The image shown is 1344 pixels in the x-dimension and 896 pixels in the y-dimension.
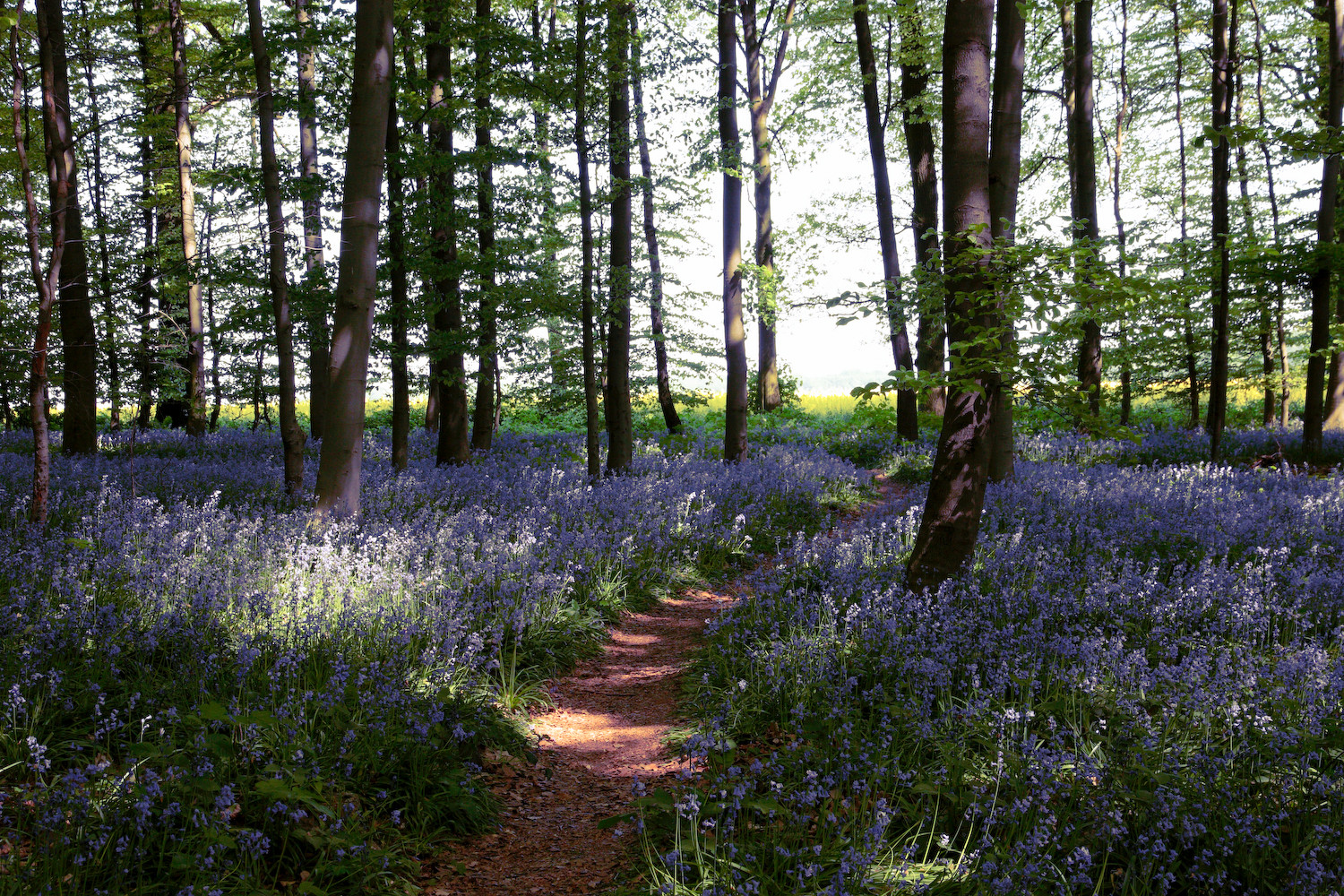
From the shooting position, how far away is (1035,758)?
3480 mm

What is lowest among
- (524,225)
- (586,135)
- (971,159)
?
(971,159)

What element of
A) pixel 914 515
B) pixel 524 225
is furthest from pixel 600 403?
pixel 914 515

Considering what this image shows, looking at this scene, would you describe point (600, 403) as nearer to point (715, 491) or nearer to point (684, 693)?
point (715, 491)

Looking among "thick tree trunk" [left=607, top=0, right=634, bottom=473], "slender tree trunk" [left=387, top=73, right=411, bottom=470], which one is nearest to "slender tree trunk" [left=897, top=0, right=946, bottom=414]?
"thick tree trunk" [left=607, top=0, right=634, bottom=473]

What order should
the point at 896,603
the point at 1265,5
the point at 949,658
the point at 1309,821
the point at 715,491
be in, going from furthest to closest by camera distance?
the point at 1265,5 → the point at 715,491 → the point at 896,603 → the point at 949,658 → the point at 1309,821

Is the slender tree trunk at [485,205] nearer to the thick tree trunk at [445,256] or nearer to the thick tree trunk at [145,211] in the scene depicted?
the thick tree trunk at [445,256]

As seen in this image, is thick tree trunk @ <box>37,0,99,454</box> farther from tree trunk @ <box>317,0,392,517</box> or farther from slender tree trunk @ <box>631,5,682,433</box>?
slender tree trunk @ <box>631,5,682,433</box>

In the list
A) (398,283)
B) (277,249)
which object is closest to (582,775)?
(277,249)

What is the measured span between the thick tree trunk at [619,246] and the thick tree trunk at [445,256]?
8.06 ft

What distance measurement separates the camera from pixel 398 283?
39.9 feet

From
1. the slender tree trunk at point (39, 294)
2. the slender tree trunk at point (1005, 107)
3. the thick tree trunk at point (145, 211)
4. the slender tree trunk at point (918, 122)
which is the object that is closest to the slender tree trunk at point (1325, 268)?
the slender tree trunk at point (918, 122)

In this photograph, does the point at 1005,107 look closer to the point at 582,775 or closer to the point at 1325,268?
the point at 582,775

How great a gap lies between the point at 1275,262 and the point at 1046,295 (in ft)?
36.3

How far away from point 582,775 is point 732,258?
11546mm
